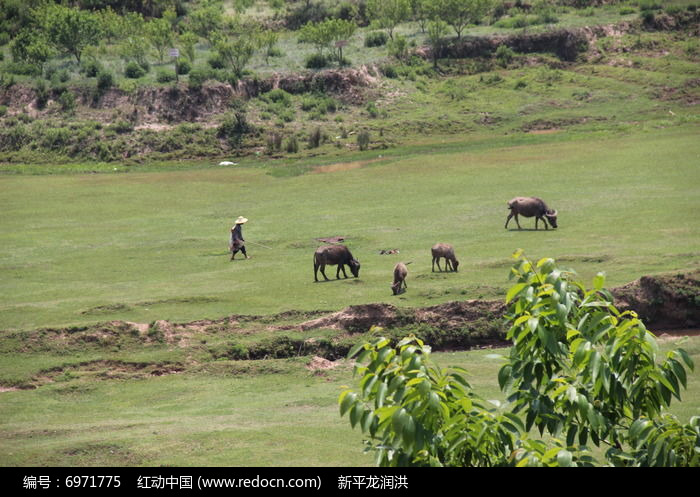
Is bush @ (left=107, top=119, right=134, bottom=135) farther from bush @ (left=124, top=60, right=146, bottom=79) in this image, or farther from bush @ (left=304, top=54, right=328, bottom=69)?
bush @ (left=304, top=54, right=328, bottom=69)

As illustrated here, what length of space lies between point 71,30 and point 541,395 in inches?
3371

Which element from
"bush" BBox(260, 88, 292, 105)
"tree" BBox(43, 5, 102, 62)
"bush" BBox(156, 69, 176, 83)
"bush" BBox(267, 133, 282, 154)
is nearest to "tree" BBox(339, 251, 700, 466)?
"bush" BBox(267, 133, 282, 154)

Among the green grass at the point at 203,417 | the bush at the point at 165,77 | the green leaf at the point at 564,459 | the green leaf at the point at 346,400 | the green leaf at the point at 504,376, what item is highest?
the bush at the point at 165,77

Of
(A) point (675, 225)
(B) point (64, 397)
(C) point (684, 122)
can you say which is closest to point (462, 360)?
(B) point (64, 397)

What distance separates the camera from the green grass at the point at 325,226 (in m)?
28.7

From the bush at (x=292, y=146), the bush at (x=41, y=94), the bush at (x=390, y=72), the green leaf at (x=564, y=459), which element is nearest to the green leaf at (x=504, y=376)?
the green leaf at (x=564, y=459)

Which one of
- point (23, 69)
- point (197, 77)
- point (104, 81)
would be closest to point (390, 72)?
point (197, 77)

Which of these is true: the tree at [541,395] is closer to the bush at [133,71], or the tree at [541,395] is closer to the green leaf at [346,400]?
the green leaf at [346,400]

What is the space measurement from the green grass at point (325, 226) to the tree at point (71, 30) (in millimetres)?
29225

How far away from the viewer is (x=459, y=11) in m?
92.3

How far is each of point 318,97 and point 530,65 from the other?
20448 mm

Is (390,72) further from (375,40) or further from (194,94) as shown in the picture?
(194,94)

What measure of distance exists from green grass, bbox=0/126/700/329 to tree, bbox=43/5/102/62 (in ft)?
95.9

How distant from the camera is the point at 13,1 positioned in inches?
4336
